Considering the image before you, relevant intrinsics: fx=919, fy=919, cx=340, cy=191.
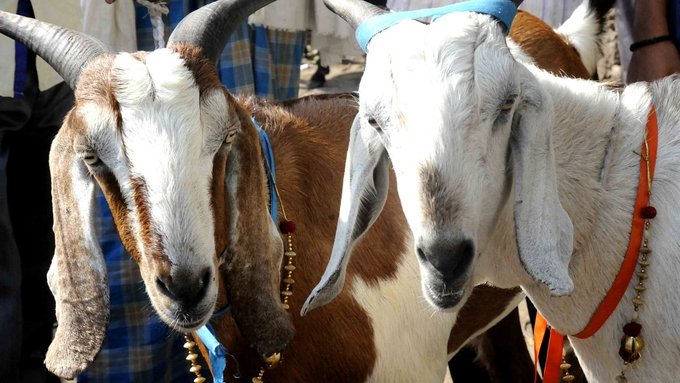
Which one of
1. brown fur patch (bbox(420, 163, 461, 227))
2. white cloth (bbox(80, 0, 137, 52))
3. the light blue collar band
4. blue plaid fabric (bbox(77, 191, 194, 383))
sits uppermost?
the light blue collar band

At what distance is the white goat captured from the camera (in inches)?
85.5

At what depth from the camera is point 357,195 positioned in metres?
2.46

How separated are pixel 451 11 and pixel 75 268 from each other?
4.36 ft

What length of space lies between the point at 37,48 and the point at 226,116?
0.70 meters

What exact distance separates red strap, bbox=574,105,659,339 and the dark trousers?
98.3 inches

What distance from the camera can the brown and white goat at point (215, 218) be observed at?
97.7 inches

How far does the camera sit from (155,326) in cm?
378

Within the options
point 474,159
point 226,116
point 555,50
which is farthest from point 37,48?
point 555,50

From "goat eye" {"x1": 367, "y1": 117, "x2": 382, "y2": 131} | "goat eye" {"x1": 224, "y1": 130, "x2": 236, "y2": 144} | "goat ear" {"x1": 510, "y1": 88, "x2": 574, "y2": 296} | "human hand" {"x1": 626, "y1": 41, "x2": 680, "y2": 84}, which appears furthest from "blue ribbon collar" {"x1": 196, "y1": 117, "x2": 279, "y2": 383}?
"human hand" {"x1": 626, "y1": 41, "x2": 680, "y2": 84}

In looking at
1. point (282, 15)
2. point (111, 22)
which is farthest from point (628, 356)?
point (111, 22)

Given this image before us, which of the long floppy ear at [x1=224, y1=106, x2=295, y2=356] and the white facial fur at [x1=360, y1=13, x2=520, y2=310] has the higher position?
the white facial fur at [x1=360, y1=13, x2=520, y2=310]

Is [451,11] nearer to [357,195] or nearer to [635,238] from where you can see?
[357,195]

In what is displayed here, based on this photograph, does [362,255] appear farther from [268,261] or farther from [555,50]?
[555,50]

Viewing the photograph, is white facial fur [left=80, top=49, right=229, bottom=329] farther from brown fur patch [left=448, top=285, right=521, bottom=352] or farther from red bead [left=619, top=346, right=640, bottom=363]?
brown fur patch [left=448, top=285, right=521, bottom=352]
